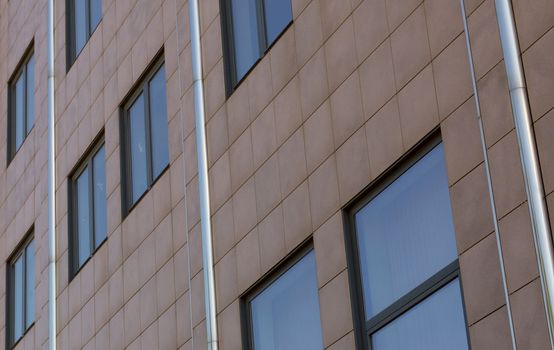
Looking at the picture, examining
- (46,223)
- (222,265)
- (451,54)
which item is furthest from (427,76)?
(46,223)

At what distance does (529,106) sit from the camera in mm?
13000

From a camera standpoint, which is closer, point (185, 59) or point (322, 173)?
point (322, 173)

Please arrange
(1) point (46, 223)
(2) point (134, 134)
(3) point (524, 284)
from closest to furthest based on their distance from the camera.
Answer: (3) point (524, 284) → (2) point (134, 134) → (1) point (46, 223)

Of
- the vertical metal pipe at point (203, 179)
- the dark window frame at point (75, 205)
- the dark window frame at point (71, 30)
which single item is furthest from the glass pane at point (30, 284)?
the vertical metal pipe at point (203, 179)

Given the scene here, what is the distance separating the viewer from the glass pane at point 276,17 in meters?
18.5

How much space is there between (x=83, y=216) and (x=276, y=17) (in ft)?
27.6

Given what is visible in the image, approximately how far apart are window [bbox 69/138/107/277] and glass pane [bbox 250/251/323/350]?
270 inches

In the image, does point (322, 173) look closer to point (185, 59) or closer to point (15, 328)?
point (185, 59)

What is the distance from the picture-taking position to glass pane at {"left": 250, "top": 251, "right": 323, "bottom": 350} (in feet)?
55.8

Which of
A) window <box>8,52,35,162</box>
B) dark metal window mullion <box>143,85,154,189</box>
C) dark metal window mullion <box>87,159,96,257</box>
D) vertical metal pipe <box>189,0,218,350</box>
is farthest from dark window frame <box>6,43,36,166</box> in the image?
vertical metal pipe <box>189,0,218,350</box>

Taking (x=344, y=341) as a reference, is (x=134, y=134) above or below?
above

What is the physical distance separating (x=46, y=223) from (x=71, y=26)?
409 cm

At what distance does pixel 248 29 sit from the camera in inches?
779

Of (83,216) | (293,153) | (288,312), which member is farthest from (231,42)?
(83,216)
